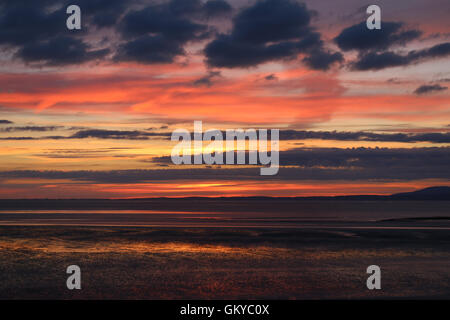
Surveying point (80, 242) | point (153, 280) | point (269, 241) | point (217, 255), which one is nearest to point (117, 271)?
point (153, 280)

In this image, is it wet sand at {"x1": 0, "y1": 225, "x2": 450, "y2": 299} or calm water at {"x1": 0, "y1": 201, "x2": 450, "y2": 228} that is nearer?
wet sand at {"x1": 0, "y1": 225, "x2": 450, "y2": 299}

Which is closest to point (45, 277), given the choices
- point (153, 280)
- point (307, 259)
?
point (153, 280)

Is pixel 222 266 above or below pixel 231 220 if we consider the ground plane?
above

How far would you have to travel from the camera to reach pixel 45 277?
25609mm

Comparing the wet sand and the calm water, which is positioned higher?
the wet sand

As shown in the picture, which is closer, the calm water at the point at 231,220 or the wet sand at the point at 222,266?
the wet sand at the point at 222,266

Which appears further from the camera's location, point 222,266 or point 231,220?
point 231,220

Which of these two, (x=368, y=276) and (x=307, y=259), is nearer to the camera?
(x=368, y=276)

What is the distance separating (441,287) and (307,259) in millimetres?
10206

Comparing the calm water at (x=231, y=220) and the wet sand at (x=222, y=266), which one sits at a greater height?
the wet sand at (x=222, y=266)

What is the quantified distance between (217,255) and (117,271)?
868cm
